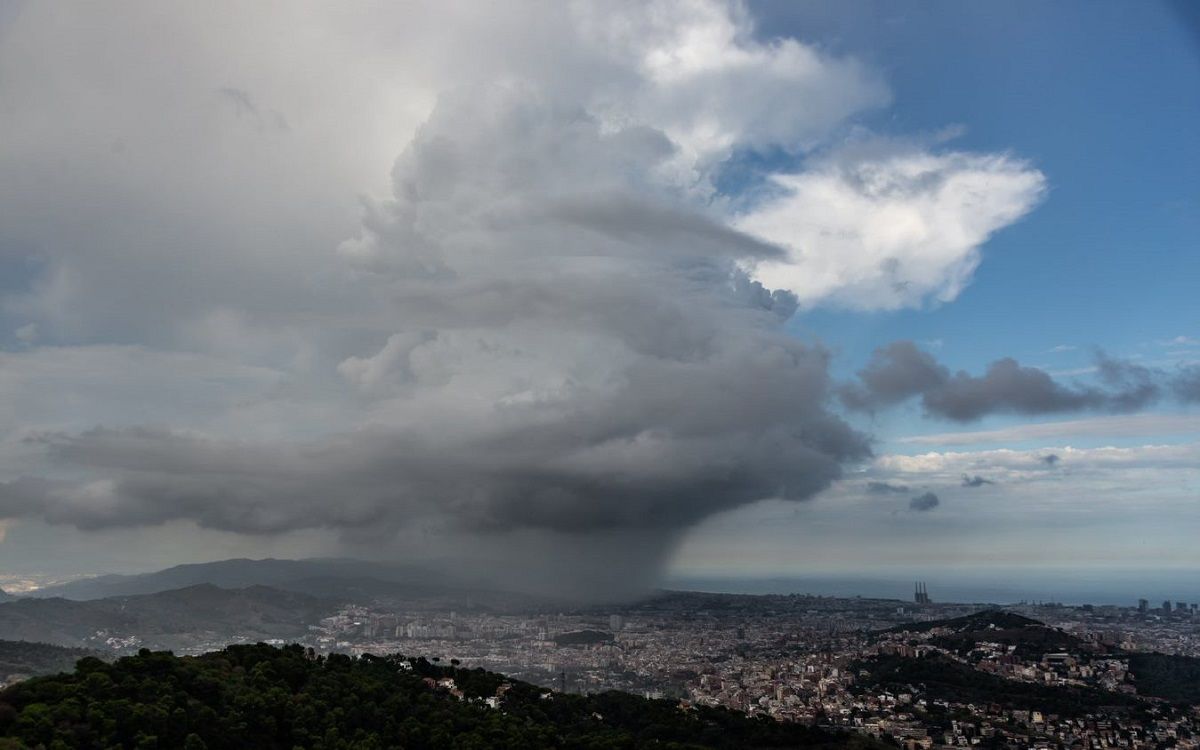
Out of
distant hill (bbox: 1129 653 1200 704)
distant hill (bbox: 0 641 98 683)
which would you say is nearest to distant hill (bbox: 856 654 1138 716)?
distant hill (bbox: 1129 653 1200 704)

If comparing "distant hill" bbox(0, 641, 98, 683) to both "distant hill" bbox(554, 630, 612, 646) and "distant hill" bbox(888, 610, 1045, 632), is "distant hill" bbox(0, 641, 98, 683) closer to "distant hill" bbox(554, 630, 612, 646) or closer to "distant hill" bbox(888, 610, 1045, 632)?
"distant hill" bbox(554, 630, 612, 646)

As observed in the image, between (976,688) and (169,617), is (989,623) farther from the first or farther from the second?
(169,617)

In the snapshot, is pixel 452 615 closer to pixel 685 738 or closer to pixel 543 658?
pixel 543 658

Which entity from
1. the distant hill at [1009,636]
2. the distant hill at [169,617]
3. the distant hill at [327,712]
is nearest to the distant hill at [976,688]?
the distant hill at [1009,636]

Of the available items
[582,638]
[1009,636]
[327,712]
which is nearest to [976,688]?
[1009,636]

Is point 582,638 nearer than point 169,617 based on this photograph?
Yes

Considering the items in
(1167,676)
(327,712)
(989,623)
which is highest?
(327,712)
